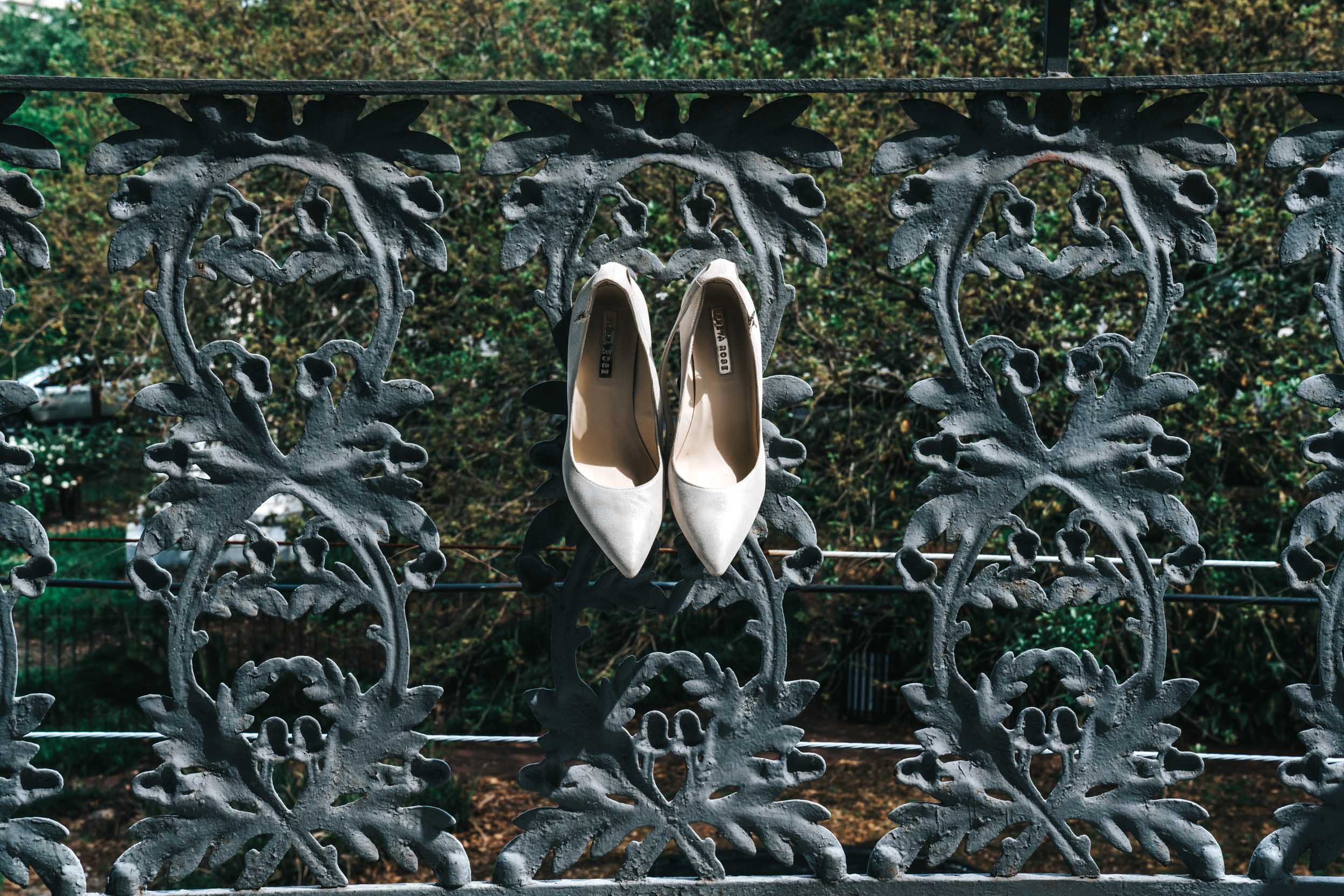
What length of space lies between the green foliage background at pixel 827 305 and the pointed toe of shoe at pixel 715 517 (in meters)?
3.95

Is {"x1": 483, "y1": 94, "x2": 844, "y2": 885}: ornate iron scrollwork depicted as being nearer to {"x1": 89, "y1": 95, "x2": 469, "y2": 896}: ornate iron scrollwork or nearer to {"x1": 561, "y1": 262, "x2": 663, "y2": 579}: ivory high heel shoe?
{"x1": 561, "y1": 262, "x2": 663, "y2": 579}: ivory high heel shoe

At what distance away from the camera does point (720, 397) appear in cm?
197

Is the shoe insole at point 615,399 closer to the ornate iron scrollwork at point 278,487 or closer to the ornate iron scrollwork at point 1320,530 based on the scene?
the ornate iron scrollwork at point 278,487

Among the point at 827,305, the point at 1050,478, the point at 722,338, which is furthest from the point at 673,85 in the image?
the point at 827,305

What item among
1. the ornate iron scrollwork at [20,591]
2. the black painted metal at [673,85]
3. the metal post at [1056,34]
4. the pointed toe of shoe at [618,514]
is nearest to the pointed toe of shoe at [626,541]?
the pointed toe of shoe at [618,514]

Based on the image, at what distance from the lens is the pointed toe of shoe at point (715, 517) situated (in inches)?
71.6

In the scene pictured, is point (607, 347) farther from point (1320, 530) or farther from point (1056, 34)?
point (1320, 530)

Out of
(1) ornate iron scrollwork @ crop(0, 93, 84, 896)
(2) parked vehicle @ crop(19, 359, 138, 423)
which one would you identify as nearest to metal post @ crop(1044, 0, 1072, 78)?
(1) ornate iron scrollwork @ crop(0, 93, 84, 896)

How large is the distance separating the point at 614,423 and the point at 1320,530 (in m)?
1.20

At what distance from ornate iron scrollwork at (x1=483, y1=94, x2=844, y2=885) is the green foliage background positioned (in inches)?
149

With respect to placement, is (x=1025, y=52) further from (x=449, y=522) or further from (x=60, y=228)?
(x=60, y=228)

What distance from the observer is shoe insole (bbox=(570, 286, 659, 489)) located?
1.95 metres

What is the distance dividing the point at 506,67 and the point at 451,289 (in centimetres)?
152

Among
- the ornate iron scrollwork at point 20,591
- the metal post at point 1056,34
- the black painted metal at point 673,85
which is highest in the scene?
the metal post at point 1056,34
